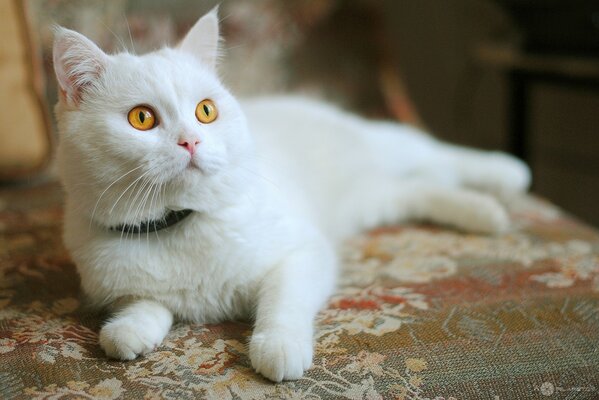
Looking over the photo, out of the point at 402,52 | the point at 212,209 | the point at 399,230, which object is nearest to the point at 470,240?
the point at 399,230

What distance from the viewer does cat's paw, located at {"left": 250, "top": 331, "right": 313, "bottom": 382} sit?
0.93 meters

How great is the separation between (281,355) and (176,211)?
0.35 m

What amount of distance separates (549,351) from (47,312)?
1.01 metres

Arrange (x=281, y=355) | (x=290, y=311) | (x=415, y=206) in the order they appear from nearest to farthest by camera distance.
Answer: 1. (x=281, y=355)
2. (x=290, y=311)
3. (x=415, y=206)

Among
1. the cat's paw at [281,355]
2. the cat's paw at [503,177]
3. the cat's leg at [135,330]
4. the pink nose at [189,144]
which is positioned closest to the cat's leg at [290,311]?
the cat's paw at [281,355]

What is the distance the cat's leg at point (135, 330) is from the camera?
996 mm

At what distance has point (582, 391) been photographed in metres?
1.00

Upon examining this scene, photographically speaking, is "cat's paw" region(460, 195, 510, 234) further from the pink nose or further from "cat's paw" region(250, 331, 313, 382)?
the pink nose

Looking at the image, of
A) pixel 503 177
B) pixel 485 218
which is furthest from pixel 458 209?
pixel 503 177

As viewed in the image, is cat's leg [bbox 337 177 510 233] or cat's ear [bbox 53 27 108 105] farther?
cat's leg [bbox 337 177 510 233]

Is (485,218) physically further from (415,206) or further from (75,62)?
(75,62)

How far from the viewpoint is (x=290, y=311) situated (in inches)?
41.5

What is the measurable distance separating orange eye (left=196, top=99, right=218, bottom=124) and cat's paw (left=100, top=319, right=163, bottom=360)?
1.31 ft

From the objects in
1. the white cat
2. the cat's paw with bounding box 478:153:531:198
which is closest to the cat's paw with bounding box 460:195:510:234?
the cat's paw with bounding box 478:153:531:198
